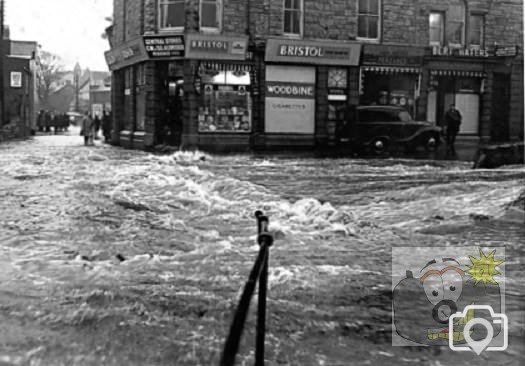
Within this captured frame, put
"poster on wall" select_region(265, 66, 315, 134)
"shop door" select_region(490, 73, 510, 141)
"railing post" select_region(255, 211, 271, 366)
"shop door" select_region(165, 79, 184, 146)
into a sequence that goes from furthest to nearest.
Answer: "shop door" select_region(490, 73, 510, 141) → "poster on wall" select_region(265, 66, 315, 134) → "shop door" select_region(165, 79, 184, 146) → "railing post" select_region(255, 211, 271, 366)

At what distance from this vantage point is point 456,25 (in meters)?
27.9

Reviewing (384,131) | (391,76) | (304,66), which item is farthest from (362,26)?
(384,131)

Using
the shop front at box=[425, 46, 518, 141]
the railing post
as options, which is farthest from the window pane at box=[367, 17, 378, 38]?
the railing post

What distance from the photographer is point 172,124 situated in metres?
25.7

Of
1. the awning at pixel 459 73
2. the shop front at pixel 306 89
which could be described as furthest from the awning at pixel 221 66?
the awning at pixel 459 73

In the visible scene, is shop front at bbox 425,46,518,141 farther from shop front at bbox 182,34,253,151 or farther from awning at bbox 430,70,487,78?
shop front at bbox 182,34,253,151

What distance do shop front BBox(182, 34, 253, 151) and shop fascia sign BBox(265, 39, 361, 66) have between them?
1.09 meters

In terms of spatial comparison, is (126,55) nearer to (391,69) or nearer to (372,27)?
(372,27)

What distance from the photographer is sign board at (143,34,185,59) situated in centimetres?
2427

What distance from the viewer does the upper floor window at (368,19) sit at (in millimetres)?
26641

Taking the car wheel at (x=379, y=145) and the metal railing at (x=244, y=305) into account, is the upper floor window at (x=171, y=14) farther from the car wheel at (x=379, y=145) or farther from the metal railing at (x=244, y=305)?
the metal railing at (x=244, y=305)

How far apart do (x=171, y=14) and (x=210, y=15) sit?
1.55 meters

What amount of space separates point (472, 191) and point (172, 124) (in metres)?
16.2

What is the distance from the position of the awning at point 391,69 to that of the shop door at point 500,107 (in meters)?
4.06
